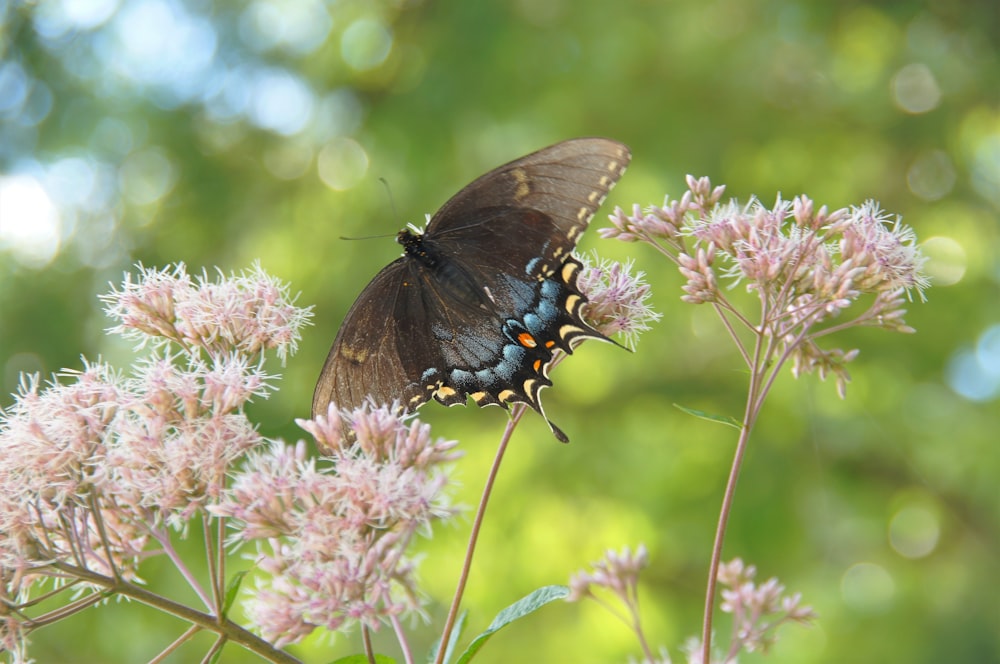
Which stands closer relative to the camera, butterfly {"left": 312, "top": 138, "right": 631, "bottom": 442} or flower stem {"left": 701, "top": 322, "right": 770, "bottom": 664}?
flower stem {"left": 701, "top": 322, "right": 770, "bottom": 664}

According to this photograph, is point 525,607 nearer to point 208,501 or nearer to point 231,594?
point 231,594

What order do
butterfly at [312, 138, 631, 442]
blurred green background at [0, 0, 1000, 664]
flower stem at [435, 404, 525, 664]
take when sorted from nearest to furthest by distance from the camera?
flower stem at [435, 404, 525, 664]
butterfly at [312, 138, 631, 442]
blurred green background at [0, 0, 1000, 664]

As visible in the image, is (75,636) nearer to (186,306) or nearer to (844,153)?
(186,306)

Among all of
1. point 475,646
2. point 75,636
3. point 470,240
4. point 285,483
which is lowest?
point 475,646

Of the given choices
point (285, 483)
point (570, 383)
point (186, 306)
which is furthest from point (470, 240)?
point (570, 383)

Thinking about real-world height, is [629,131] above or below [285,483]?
above

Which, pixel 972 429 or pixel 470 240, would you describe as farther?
pixel 972 429

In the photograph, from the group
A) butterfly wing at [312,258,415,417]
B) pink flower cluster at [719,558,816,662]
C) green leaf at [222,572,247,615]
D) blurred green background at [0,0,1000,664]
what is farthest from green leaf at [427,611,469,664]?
blurred green background at [0,0,1000,664]

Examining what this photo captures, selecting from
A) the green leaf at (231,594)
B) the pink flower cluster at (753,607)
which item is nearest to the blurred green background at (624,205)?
the pink flower cluster at (753,607)

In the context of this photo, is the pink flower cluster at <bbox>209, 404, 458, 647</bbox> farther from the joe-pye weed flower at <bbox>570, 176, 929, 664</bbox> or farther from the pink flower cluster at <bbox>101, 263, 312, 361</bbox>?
the joe-pye weed flower at <bbox>570, 176, 929, 664</bbox>
